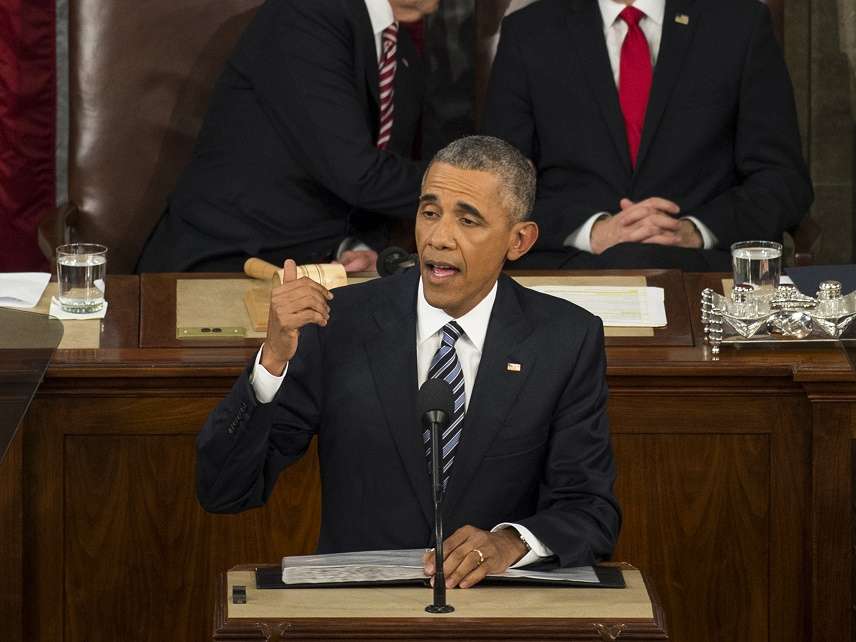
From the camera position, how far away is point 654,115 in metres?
4.43

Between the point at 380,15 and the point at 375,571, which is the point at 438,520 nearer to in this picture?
the point at 375,571

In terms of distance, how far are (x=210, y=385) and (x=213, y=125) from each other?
134 cm

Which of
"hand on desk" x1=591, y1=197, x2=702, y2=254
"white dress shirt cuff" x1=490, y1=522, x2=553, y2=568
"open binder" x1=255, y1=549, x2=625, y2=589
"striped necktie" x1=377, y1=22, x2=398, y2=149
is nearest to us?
"open binder" x1=255, y1=549, x2=625, y2=589

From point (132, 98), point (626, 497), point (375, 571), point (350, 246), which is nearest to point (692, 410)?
point (626, 497)

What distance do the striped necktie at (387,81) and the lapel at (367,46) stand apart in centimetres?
5

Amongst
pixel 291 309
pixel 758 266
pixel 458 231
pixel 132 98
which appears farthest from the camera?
pixel 132 98

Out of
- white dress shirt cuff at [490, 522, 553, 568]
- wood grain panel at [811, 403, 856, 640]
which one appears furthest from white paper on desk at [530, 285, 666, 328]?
white dress shirt cuff at [490, 522, 553, 568]

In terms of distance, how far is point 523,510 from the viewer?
2869 millimetres

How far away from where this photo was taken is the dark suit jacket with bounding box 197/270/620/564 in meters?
2.81

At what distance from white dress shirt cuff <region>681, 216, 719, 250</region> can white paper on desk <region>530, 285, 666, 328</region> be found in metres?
0.63

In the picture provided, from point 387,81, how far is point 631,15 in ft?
2.10

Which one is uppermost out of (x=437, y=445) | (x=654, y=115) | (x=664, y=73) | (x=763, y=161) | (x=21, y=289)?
(x=664, y=73)

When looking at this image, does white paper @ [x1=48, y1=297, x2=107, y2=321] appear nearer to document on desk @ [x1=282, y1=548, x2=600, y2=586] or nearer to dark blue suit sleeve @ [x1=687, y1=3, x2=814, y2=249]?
document on desk @ [x1=282, y1=548, x2=600, y2=586]

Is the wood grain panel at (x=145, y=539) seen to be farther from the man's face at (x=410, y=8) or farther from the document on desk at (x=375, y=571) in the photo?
the man's face at (x=410, y=8)
